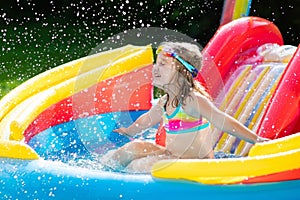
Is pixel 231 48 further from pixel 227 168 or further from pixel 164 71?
pixel 227 168

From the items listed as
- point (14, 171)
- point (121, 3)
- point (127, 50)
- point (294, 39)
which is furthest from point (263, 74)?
point (121, 3)

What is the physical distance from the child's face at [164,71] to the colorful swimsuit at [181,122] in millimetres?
104

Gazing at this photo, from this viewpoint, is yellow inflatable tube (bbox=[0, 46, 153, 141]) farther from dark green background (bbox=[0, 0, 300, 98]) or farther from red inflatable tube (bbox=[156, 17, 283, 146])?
dark green background (bbox=[0, 0, 300, 98])

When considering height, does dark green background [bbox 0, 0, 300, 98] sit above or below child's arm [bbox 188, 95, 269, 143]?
below

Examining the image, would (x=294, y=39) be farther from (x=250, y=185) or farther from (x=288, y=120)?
(x=250, y=185)

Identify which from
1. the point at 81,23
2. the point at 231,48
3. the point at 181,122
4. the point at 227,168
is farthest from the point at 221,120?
the point at 81,23

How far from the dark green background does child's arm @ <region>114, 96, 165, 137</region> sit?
249 centimetres

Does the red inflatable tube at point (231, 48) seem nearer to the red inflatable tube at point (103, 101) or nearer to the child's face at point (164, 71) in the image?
the red inflatable tube at point (103, 101)

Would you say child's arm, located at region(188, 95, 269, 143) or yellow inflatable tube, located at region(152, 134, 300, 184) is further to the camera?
child's arm, located at region(188, 95, 269, 143)

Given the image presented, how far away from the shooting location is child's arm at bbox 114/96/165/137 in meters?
2.47

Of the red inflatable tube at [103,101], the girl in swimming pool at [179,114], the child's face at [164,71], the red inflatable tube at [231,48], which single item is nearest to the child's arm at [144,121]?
the girl in swimming pool at [179,114]

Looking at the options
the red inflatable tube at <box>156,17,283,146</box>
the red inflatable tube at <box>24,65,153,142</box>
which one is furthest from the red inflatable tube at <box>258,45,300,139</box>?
the red inflatable tube at <box>24,65,153,142</box>

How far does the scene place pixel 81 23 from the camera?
7277mm

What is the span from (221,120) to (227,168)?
0.28 metres
